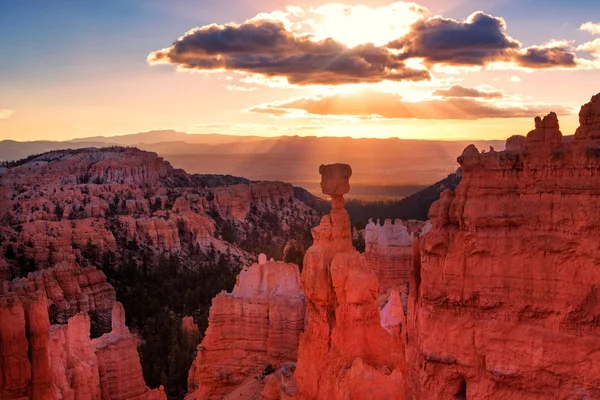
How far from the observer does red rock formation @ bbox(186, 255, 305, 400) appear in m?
19.2

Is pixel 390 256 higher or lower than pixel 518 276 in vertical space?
lower

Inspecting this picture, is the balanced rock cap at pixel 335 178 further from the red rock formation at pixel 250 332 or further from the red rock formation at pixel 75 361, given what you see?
the red rock formation at pixel 75 361

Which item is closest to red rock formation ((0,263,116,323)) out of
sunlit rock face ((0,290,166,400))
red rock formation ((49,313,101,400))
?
sunlit rock face ((0,290,166,400))

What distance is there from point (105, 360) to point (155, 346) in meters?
12.9

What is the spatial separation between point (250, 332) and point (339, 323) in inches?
306

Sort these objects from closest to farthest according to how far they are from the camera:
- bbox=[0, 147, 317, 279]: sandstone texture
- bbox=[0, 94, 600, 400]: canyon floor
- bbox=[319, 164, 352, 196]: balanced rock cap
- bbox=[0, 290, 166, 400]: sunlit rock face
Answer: bbox=[0, 94, 600, 400]: canyon floor → bbox=[0, 290, 166, 400]: sunlit rock face → bbox=[319, 164, 352, 196]: balanced rock cap → bbox=[0, 147, 317, 279]: sandstone texture

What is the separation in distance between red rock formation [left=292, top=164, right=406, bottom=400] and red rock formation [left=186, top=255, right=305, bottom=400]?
568 cm

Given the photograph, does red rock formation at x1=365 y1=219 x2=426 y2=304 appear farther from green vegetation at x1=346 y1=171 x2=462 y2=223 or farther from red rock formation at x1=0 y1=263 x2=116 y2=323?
green vegetation at x1=346 y1=171 x2=462 y2=223

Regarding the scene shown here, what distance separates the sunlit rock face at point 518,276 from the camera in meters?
10.7

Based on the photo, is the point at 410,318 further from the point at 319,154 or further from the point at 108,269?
the point at 319,154

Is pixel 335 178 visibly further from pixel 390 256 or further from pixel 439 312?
pixel 390 256

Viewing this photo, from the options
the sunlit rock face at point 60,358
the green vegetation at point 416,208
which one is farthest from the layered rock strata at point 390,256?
the green vegetation at point 416,208

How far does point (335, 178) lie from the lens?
13438mm

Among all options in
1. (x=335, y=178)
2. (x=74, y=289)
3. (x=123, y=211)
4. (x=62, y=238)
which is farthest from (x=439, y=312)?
(x=123, y=211)
